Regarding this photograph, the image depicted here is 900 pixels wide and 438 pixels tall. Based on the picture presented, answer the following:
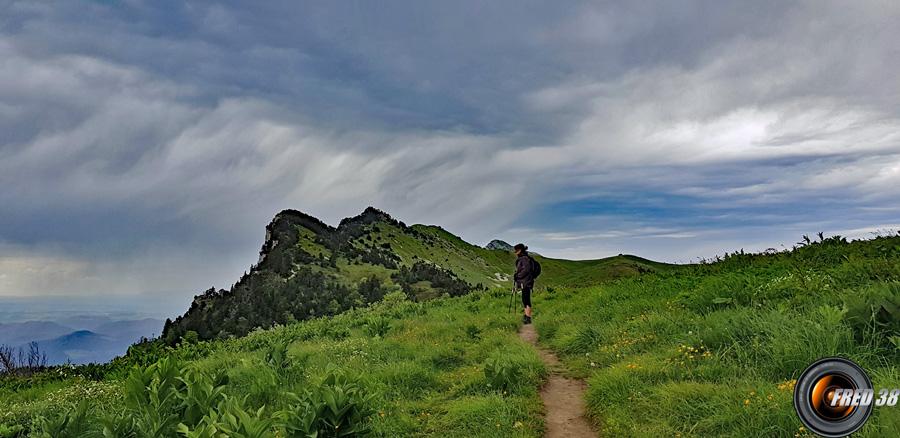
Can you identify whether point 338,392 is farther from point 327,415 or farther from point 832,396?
point 832,396

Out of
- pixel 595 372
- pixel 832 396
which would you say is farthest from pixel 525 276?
pixel 832 396

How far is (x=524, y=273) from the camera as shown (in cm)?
1833

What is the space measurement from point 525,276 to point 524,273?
0.18 metres

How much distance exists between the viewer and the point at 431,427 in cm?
802

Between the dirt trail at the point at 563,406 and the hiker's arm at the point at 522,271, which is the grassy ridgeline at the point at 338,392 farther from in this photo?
the hiker's arm at the point at 522,271

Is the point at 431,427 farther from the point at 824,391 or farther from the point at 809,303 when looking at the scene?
the point at 809,303

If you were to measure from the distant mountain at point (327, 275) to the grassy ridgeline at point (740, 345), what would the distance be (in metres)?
16.3

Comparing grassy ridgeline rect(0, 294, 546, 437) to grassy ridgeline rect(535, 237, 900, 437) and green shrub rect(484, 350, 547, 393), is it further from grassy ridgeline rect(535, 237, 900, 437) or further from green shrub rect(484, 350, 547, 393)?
grassy ridgeline rect(535, 237, 900, 437)

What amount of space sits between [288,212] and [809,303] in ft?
215

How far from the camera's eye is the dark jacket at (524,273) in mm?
18017

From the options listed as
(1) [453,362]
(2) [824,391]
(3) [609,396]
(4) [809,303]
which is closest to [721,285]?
(4) [809,303]

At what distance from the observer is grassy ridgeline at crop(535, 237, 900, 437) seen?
252 inches

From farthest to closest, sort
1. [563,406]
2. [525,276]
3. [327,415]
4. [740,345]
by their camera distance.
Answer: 1. [525,276]
2. [563,406]
3. [740,345]
4. [327,415]

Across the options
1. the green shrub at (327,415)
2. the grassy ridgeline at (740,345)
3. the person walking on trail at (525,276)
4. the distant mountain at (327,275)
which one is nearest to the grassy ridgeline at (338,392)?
the green shrub at (327,415)
